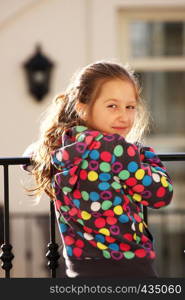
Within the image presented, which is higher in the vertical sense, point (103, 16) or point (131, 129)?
Answer: point (103, 16)

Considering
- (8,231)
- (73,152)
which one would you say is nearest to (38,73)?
(8,231)

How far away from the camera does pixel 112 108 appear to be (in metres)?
2.25

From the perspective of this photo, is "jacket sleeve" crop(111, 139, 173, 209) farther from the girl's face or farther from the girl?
the girl's face

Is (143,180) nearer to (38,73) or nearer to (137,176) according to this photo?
(137,176)

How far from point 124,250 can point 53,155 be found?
0.38 metres

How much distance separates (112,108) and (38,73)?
477 centimetres

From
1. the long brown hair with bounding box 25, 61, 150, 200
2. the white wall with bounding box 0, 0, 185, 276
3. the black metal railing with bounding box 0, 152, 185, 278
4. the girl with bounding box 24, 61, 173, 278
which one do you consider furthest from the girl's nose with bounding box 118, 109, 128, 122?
the white wall with bounding box 0, 0, 185, 276

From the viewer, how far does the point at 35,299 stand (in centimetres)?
231

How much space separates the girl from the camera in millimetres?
2125

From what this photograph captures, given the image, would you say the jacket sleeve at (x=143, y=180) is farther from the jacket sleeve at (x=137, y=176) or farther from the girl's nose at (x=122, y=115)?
the girl's nose at (x=122, y=115)

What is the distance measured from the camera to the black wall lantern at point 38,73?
6879 mm

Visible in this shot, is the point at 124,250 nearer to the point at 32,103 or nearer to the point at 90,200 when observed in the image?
the point at 90,200

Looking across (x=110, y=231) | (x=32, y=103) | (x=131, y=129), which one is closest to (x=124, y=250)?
(x=110, y=231)

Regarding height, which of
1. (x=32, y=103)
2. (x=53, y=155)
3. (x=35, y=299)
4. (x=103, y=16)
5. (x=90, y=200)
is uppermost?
(x=103, y=16)
